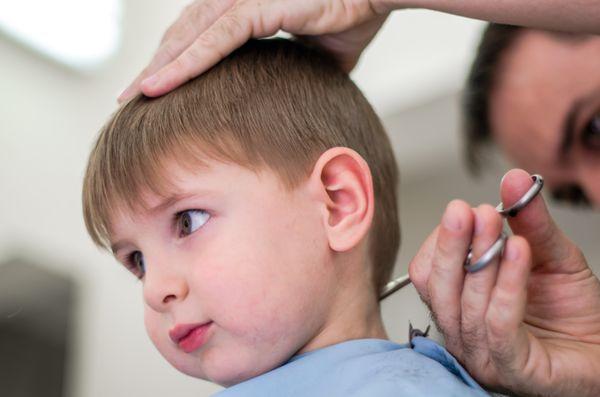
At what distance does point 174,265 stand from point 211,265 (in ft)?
0.16

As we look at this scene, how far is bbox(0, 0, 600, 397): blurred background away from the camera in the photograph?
2195mm

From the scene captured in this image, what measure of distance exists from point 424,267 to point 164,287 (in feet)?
0.91

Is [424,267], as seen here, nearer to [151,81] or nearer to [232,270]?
[232,270]

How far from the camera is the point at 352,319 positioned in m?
0.84

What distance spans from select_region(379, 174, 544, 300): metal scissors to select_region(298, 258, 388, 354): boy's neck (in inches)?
1.1

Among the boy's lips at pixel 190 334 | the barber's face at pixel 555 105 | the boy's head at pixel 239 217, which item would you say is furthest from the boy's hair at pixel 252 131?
the barber's face at pixel 555 105

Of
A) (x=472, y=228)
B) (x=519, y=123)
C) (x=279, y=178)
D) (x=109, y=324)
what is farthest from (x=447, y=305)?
(x=109, y=324)

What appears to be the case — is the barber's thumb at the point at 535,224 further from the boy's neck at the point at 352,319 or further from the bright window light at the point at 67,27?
the bright window light at the point at 67,27

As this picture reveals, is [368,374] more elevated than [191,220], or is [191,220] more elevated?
[191,220]

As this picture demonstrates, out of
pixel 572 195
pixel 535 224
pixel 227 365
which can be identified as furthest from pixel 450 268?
pixel 572 195

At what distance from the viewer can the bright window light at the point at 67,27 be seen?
2518 millimetres

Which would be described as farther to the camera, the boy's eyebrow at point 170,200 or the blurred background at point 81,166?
the blurred background at point 81,166

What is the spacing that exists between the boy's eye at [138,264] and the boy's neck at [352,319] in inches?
9.2

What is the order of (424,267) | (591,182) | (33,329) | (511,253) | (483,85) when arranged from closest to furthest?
1. (511,253)
2. (424,267)
3. (591,182)
4. (483,85)
5. (33,329)
